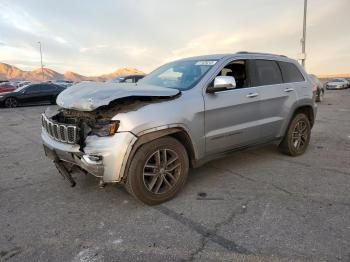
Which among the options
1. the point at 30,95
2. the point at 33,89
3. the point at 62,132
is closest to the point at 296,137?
the point at 62,132

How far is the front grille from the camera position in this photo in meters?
3.78

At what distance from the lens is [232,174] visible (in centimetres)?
513

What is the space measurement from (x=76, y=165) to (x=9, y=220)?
0.92m

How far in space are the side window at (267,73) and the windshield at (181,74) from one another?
913 mm

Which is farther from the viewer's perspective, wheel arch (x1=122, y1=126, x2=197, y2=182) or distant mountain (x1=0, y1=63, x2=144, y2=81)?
distant mountain (x1=0, y1=63, x2=144, y2=81)

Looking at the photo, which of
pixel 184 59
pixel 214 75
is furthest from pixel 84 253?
pixel 184 59

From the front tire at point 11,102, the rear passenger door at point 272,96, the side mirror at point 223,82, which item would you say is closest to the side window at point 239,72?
the rear passenger door at point 272,96

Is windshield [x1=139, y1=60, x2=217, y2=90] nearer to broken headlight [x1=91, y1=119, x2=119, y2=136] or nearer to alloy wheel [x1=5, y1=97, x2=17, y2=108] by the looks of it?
broken headlight [x1=91, y1=119, x2=119, y2=136]

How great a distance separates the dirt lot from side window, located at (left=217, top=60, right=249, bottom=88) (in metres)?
1.37

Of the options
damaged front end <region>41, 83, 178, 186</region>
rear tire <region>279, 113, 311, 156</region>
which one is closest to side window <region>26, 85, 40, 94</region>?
damaged front end <region>41, 83, 178, 186</region>

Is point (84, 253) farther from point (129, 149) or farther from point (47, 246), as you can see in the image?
point (129, 149)

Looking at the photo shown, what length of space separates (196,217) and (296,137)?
3218mm

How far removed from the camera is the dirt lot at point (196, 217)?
3012 mm

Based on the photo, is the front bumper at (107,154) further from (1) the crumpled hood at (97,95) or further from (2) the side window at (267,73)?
(2) the side window at (267,73)
